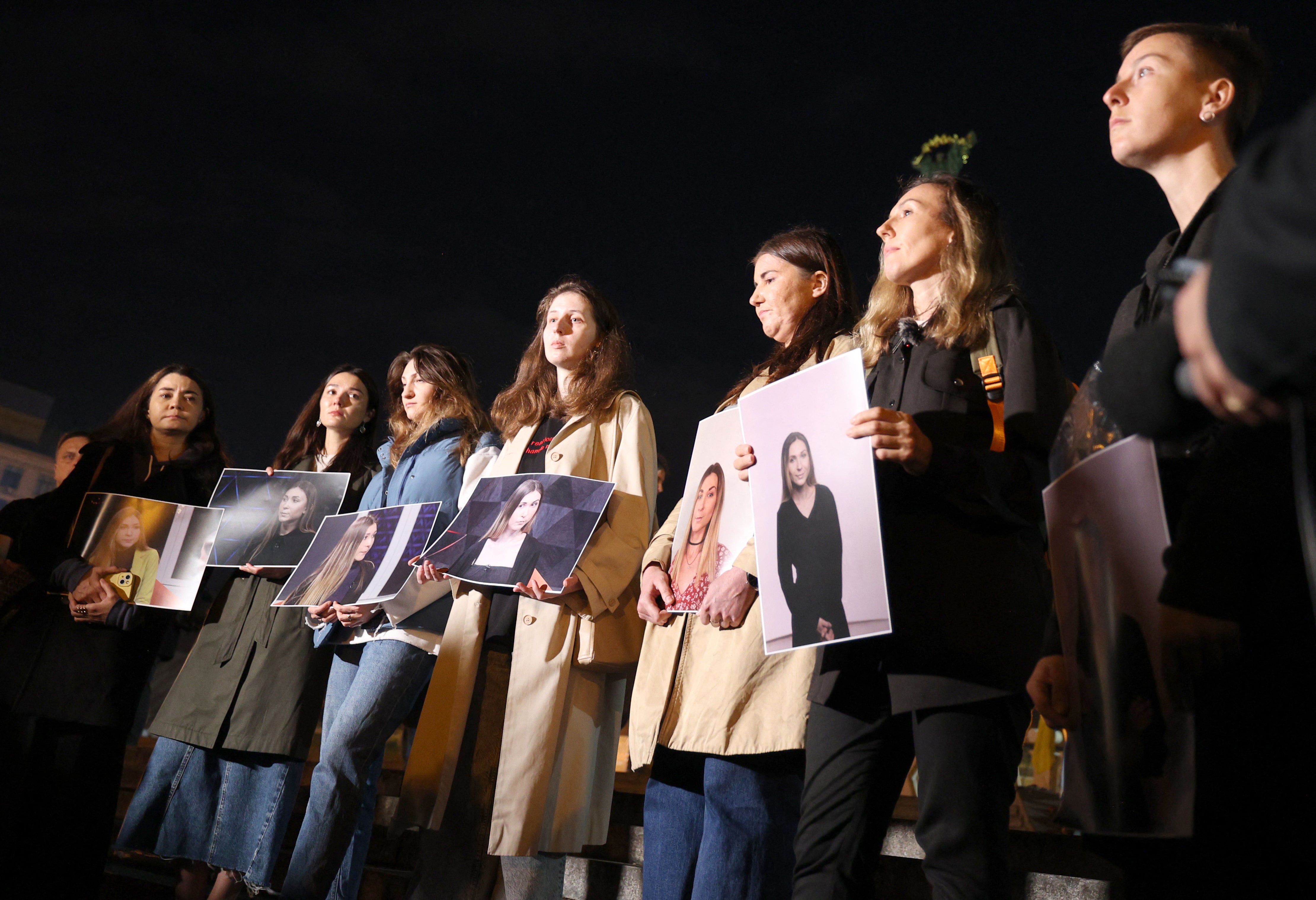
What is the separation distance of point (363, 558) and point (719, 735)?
1.48 m

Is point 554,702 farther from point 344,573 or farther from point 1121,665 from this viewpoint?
point 1121,665

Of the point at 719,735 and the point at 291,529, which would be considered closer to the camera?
the point at 719,735

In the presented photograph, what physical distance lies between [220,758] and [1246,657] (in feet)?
10.6

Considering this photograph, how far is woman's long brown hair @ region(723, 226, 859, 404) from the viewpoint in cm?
237

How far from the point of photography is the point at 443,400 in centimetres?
343

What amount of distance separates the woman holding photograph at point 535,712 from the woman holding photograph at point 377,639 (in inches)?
10.0

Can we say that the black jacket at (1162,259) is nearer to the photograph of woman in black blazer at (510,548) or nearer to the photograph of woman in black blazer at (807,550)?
the photograph of woman in black blazer at (807,550)

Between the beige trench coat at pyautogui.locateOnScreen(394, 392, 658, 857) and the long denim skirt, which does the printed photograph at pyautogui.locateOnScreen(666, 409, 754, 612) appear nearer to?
the beige trench coat at pyautogui.locateOnScreen(394, 392, 658, 857)

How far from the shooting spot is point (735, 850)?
6.20ft

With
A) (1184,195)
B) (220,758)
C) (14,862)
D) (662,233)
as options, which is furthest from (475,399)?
(662,233)

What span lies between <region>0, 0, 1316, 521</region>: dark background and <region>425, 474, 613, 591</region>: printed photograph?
→ 10.4 m

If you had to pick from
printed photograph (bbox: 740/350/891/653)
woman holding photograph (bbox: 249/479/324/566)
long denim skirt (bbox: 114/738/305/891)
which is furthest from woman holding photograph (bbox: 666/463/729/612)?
long denim skirt (bbox: 114/738/305/891)

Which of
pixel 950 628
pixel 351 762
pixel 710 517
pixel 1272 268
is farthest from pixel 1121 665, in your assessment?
pixel 351 762

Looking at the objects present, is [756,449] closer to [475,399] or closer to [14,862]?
[475,399]
